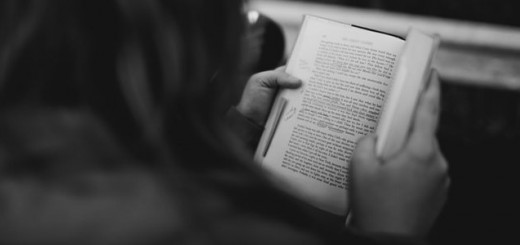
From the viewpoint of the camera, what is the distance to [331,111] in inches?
32.0

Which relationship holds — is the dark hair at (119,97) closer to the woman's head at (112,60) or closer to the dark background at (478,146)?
the woman's head at (112,60)

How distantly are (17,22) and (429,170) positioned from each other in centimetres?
46

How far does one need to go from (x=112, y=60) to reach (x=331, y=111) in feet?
1.34

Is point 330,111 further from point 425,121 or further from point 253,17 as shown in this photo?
point 253,17

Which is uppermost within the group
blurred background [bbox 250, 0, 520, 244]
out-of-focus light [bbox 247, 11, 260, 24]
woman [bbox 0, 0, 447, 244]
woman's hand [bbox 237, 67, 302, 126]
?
blurred background [bbox 250, 0, 520, 244]

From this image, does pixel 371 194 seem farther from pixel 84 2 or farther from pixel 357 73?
pixel 84 2

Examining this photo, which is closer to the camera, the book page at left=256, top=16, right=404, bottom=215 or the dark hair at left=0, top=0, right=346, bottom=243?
the dark hair at left=0, top=0, right=346, bottom=243

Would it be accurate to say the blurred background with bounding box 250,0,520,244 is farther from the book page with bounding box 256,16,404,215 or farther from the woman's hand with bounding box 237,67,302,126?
the book page with bounding box 256,16,404,215

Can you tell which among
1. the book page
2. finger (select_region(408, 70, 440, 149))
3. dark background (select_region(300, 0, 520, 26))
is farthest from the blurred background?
finger (select_region(408, 70, 440, 149))

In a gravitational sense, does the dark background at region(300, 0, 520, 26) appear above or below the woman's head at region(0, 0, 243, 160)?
above

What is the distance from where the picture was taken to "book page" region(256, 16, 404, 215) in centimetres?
80

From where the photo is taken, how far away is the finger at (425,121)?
660 millimetres

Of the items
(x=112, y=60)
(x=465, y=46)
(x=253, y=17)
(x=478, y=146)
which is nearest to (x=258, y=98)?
(x=253, y=17)

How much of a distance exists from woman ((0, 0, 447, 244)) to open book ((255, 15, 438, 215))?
0.28m
